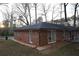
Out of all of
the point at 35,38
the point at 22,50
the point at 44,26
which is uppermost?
the point at 44,26

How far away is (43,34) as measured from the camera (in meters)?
8.48

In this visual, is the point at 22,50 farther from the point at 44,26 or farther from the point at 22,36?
the point at 44,26

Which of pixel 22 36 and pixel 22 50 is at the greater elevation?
pixel 22 36

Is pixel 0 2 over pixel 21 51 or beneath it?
over

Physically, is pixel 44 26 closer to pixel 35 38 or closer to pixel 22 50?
pixel 35 38

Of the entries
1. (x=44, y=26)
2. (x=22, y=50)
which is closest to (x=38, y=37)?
(x=44, y=26)

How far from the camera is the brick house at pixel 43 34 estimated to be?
846cm

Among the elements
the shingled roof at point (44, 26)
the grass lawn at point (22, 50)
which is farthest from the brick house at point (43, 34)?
the grass lawn at point (22, 50)

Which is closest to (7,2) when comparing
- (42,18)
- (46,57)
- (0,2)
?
(0,2)

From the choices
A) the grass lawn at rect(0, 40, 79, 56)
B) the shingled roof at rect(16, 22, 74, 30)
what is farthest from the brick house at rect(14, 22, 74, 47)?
the grass lawn at rect(0, 40, 79, 56)

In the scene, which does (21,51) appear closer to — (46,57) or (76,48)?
(46,57)

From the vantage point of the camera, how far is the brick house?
8.46 m

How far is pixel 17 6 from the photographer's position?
853 cm

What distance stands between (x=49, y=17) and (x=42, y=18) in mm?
138
